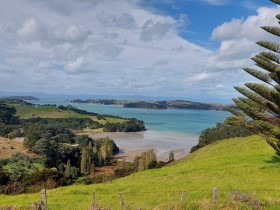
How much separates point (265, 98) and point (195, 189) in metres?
6.15

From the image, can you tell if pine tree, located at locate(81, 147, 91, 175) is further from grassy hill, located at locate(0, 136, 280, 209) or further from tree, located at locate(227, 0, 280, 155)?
tree, located at locate(227, 0, 280, 155)

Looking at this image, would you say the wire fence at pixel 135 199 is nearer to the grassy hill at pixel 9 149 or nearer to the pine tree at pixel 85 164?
the pine tree at pixel 85 164

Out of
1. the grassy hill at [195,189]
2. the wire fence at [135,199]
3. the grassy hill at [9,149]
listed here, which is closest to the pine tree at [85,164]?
the grassy hill at [9,149]

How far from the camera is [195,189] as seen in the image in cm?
2059

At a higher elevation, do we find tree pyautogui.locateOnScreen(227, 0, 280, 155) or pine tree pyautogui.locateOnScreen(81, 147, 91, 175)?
tree pyautogui.locateOnScreen(227, 0, 280, 155)

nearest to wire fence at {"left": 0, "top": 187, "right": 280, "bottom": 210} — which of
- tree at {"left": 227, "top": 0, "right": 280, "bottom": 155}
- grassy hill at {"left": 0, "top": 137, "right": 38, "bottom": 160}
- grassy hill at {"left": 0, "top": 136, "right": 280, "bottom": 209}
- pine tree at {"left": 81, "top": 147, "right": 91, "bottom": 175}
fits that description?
grassy hill at {"left": 0, "top": 136, "right": 280, "bottom": 209}

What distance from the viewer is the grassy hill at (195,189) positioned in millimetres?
15352

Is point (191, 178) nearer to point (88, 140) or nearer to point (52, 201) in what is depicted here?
point (52, 201)

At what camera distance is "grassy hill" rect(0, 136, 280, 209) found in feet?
50.4

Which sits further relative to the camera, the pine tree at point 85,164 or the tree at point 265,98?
the pine tree at point 85,164

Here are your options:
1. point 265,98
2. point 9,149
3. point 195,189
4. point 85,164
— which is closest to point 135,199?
point 195,189

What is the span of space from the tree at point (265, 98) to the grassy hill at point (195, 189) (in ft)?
10.9

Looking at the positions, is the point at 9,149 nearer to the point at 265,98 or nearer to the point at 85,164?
the point at 85,164

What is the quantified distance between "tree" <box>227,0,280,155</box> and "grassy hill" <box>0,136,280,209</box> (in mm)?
3313
